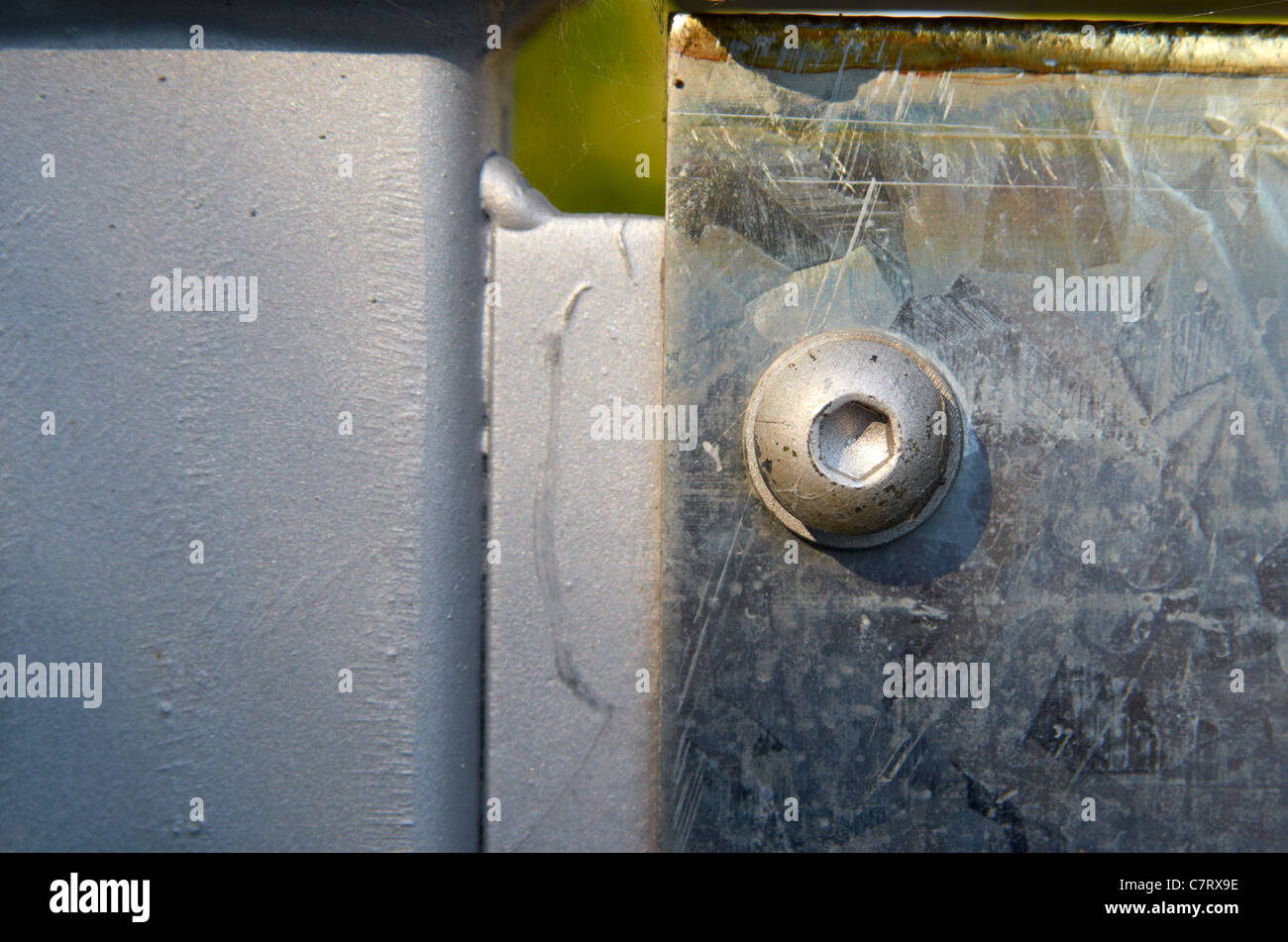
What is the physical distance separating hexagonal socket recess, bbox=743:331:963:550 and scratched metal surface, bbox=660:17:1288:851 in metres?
0.03

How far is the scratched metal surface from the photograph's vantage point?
3.60 feet

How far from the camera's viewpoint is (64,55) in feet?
3.60

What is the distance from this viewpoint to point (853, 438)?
1.06 meters

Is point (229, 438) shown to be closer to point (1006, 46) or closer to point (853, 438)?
point (853, 438)

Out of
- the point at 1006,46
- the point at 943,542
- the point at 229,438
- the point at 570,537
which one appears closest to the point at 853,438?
the point at 943,542

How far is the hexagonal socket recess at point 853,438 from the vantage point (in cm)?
102

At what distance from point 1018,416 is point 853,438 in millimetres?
270

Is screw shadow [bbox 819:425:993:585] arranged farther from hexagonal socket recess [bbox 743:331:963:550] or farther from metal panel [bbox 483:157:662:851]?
metal panel [bbox 483:157:662:851]

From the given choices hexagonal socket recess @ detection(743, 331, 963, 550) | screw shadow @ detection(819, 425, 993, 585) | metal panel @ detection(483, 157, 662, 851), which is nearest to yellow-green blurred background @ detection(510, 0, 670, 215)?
metal panel @ detection(483, 157, 662, 851)

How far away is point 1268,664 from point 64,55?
2.05 m

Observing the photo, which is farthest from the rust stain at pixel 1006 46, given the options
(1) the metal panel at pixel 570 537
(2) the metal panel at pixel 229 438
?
(2) the metal panel at pixel 229 438
